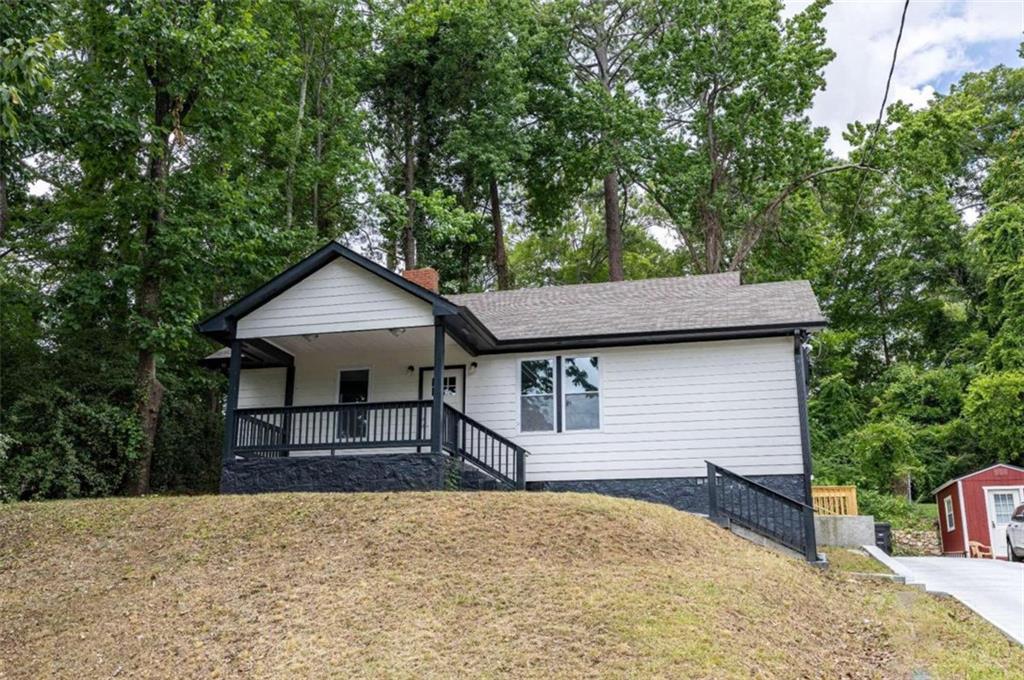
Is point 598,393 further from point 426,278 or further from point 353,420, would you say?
point 353,420

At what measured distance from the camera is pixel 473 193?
1200 inches

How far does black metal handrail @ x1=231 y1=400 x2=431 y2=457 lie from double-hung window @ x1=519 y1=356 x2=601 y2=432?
6.39 feet

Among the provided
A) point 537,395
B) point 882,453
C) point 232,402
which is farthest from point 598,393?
point 882,453

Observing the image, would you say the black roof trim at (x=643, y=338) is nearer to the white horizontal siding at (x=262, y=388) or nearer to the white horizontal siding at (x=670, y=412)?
the white horizontal siding at (x=670, y=412)

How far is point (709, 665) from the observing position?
6695mm

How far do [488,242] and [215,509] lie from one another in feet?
67.3

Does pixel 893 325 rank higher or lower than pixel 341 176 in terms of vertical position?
lower

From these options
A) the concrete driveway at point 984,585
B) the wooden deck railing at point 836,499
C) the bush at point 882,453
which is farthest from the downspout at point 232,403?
the bush at point 882,453

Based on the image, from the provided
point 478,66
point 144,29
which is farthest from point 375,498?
point 478,66

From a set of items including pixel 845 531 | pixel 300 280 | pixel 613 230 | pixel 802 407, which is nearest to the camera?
pixel 802 407

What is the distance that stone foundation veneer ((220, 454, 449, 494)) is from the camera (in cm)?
1302

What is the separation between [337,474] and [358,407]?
114 cm

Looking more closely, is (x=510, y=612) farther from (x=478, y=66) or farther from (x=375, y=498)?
(x=478, y=66)

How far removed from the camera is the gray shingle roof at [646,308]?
556 inches
